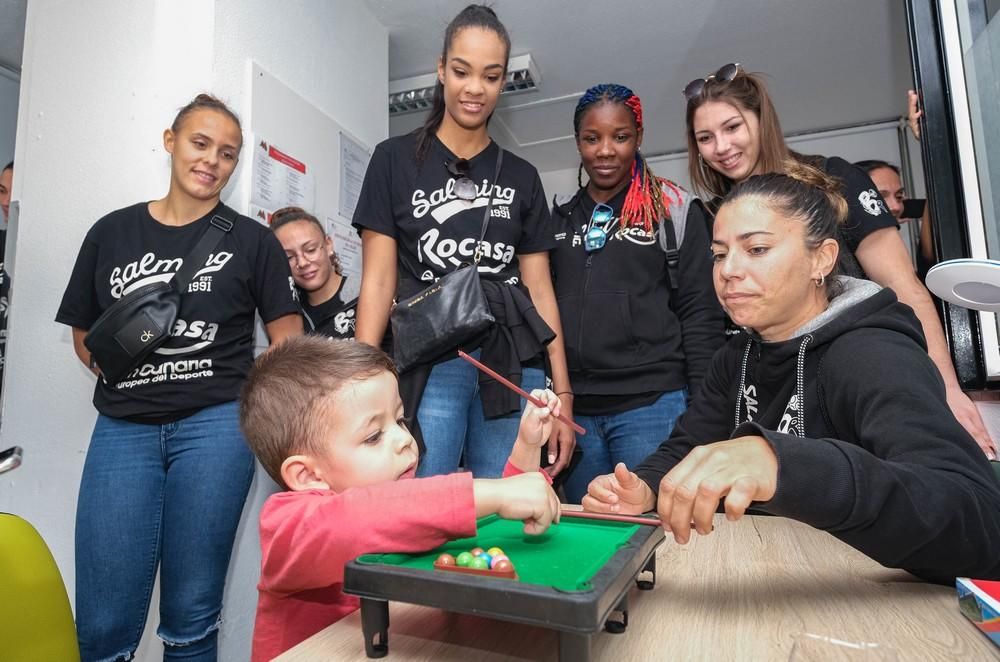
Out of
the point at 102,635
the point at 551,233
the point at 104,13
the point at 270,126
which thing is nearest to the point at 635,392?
the point at 551,233

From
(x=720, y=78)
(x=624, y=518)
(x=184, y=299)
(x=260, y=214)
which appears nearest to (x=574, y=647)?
(x=624, y=518)

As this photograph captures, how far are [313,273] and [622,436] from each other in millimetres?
1239

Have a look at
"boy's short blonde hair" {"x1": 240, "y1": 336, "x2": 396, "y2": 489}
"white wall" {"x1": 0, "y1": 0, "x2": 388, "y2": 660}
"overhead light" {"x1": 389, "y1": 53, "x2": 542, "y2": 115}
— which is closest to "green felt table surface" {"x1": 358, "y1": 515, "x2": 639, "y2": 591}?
"boy's short blonde hair" {"x1": 240, "y1": 336, "x2": 396, "y2": 489}

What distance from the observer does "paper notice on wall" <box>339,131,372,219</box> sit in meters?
2.82

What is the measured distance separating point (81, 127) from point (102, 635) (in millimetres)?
1644

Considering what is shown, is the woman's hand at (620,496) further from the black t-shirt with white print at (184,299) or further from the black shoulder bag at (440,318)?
the black t-shirt with white print at (184,299)

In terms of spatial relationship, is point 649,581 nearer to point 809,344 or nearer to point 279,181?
point 809,344

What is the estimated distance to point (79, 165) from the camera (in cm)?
217

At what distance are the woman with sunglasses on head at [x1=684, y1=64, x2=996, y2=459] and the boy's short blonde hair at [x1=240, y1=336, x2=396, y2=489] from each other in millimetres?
1096

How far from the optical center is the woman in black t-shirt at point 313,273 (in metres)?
2.21

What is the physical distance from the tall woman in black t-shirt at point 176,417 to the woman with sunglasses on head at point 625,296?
85 centimetres

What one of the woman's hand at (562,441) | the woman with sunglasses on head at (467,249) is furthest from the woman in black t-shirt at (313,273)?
the woman's hand at (562,441)

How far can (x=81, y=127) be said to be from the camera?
2193mm

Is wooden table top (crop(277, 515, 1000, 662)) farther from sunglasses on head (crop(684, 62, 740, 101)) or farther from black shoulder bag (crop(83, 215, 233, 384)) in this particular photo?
sunglasses on head (crop(684, 62, 740, 101))
